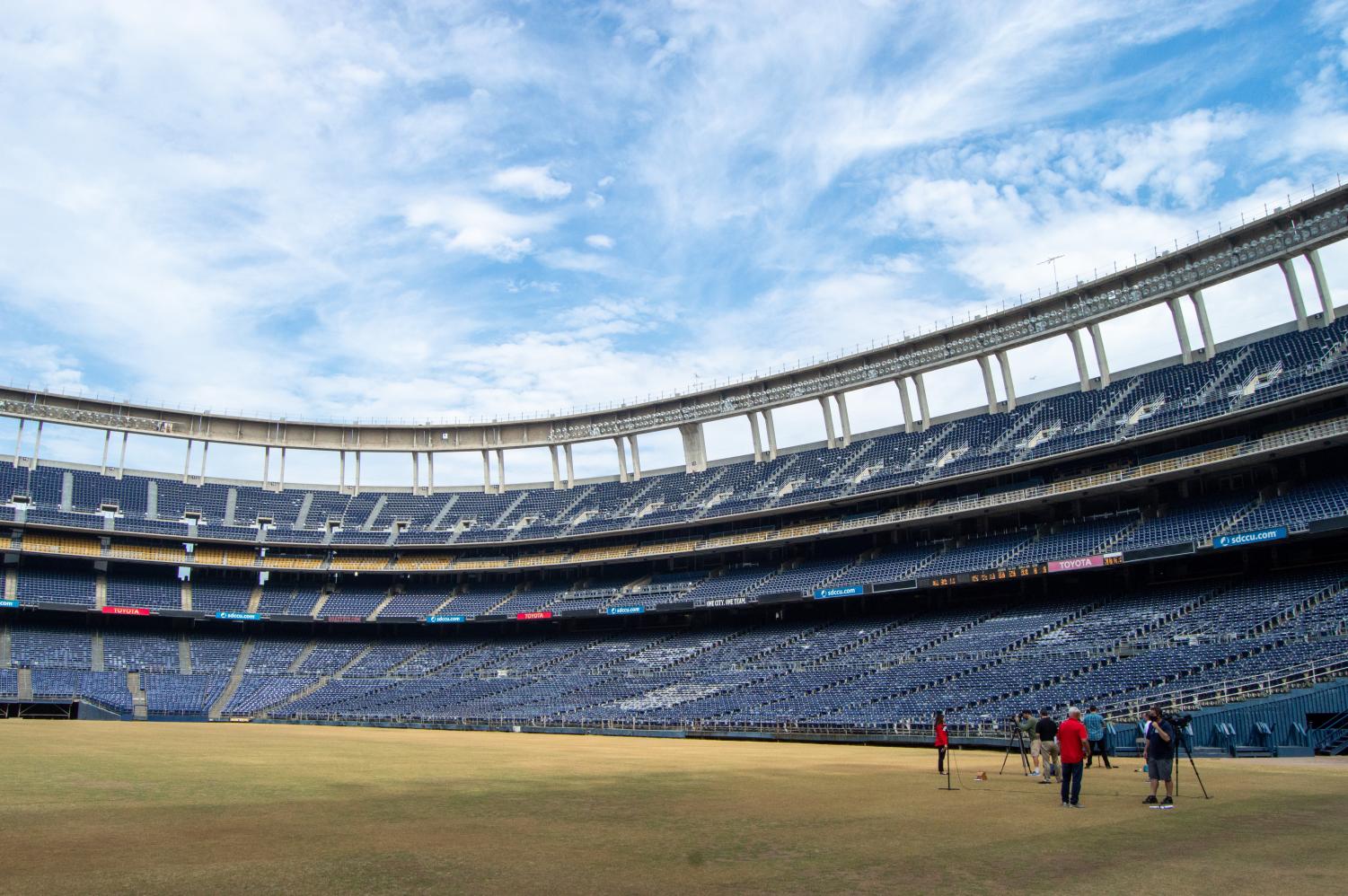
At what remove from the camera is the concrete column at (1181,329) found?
49.3 meters

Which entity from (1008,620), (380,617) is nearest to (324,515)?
(380,617)

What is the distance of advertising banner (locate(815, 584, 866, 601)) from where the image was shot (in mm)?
52500

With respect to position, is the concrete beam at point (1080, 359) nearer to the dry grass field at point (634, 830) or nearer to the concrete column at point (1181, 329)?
the concrete column at point (1181, 329)

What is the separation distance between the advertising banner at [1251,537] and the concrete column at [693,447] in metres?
39.0

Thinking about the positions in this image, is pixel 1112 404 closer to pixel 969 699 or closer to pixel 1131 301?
pixel 1131 301

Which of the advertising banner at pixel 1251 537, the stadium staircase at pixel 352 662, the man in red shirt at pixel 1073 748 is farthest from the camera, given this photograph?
the stadium staircase at pixel 352 662

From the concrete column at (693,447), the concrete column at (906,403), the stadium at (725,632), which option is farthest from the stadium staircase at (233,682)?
the concrete column at (906,403)

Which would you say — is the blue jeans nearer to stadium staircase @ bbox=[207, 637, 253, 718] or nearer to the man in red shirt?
the man in red shirt

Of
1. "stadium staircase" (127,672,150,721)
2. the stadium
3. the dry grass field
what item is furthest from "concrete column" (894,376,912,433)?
"stadium staircase" (127,672,150,721)

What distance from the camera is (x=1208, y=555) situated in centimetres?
4384

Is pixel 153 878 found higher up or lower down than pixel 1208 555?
lower down

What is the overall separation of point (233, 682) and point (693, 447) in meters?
36.9

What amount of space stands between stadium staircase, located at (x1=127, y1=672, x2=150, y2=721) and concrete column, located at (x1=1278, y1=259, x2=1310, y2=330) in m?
67.7

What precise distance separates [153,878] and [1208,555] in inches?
1838
